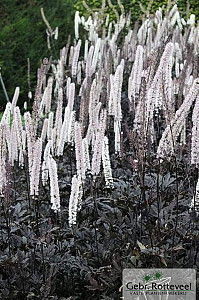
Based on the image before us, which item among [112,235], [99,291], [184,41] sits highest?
[184,41]

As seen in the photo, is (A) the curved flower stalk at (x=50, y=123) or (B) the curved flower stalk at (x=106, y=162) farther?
(A) the curved flower stalk at (x=50, y=123)

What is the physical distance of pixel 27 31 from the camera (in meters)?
10.2

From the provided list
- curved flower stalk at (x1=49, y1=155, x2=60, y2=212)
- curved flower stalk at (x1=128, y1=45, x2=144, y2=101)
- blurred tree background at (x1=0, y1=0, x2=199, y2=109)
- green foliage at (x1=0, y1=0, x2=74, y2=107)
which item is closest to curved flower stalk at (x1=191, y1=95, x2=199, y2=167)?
curved flower stalk at (x1=49, y1=155, x2=60, y2=212)

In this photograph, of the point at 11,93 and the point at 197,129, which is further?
the point at 11,93

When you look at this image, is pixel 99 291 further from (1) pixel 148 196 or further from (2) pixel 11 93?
(2) pixel 11 93

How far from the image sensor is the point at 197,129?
2.58m

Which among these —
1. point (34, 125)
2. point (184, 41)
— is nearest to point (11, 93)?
point (184, 41)

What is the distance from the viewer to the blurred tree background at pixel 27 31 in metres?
9.66

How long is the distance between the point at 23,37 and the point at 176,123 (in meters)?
7.56

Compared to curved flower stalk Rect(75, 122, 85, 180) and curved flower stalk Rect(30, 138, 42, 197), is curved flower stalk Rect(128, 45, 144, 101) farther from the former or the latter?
curved flower stalk Rect(30, 138, 42, 197)

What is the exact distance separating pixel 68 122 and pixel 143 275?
148 cm

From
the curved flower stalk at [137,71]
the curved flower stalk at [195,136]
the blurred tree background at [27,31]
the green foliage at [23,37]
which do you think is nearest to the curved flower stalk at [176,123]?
the curved flower stalk at [195,136]

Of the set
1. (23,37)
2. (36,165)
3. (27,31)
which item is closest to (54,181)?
(36,165)

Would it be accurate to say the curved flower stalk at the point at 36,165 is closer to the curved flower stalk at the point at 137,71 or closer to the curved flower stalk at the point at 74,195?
the curved flower stalk at the point at 74,195
